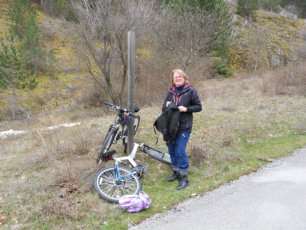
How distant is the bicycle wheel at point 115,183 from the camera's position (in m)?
4.09

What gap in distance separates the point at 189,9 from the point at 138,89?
6.99m

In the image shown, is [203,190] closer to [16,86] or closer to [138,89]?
[138,89]

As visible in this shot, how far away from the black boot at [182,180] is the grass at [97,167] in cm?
11

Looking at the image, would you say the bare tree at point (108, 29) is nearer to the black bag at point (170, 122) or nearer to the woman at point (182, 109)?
the woman at point (182, 109)

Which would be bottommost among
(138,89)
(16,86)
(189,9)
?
(16,86)

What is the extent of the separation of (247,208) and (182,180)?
1179 mm

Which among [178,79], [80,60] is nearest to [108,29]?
[80,60]

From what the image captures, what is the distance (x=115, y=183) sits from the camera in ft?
13.6

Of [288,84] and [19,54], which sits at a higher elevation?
[19,54]

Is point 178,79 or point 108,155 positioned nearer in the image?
point 178,79

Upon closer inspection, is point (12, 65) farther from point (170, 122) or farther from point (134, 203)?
point (134, 203)

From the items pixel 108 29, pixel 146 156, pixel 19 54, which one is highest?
pixel 108 29

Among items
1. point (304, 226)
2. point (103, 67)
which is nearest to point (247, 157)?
point (304, 226)

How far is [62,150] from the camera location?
19.1ft
